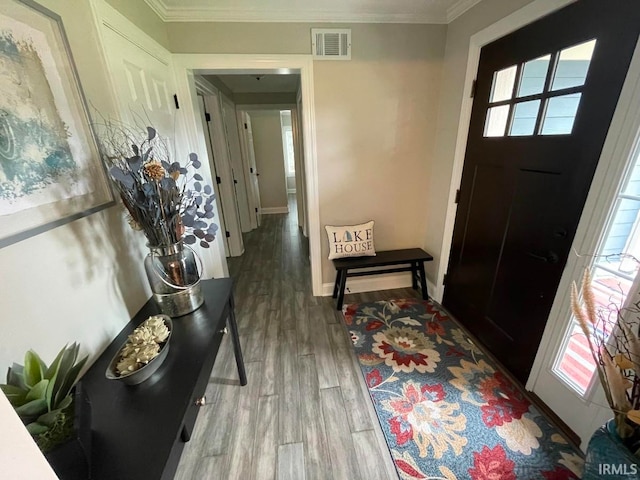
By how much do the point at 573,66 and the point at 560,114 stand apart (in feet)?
0.69

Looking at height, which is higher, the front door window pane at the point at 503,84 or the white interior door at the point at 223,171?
the front door window pane at the point at 503,84

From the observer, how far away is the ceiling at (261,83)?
334 cm

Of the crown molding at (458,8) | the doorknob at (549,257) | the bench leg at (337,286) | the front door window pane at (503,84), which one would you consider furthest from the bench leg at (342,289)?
the crown molding at (458,8)

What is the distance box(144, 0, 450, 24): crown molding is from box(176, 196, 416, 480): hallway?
7.74ft

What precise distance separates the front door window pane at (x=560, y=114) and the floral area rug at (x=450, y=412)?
1.52 metres

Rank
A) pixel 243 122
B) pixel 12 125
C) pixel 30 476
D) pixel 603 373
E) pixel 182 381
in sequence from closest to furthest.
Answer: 1. pixel 30 476
2. pixel 12 125
3. pixel 182 381
4. pixel 603 373
5. pixel 243 122

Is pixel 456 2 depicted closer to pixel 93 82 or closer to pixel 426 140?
pixel 426 140

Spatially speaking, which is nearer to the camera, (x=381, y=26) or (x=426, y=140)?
(x=381, y=26)

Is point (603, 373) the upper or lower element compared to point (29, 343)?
lower

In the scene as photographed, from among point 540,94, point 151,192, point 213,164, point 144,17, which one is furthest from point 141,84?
point 540,94

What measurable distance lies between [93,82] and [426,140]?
2.30 meters

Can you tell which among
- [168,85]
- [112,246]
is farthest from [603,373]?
[168,85]

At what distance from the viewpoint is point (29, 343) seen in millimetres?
761

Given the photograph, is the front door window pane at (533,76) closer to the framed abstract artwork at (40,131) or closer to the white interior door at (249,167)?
the framed abstract artwork at (40,131)
